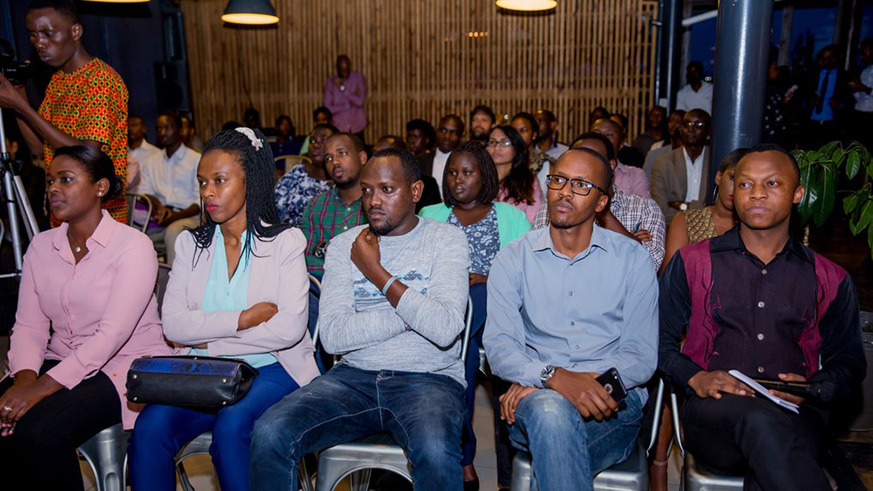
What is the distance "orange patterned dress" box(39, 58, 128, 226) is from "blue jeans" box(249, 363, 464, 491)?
4.81 feet

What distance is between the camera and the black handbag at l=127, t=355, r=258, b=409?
7.35ft

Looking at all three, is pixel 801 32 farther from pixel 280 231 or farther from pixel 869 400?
pixel 280 231

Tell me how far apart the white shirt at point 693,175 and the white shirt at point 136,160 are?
4.16 m

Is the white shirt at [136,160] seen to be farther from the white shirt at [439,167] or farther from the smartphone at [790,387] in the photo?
the smartphone at [790,387]

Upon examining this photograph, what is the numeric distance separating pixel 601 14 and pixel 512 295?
8.92 m

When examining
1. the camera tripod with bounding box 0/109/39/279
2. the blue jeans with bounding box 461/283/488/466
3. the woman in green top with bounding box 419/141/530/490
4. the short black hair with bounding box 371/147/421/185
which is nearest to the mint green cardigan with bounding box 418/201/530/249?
the woman in green top with bounding box 419/141/530/490

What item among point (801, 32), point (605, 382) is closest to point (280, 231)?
point (605, 382)

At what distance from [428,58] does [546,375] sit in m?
9.29

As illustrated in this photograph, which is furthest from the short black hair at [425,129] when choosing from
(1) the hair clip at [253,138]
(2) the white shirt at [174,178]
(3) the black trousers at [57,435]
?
(3) the black trousers at [57,435]

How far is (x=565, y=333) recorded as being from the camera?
2.38m

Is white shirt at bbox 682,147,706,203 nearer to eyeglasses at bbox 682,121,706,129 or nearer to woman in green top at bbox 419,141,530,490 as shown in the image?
eyeglasses at bbox 682,121,706,129

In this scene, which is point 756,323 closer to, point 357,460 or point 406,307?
point 406,307

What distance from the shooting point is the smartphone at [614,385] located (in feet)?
7.12

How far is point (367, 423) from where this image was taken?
2.33 metres
